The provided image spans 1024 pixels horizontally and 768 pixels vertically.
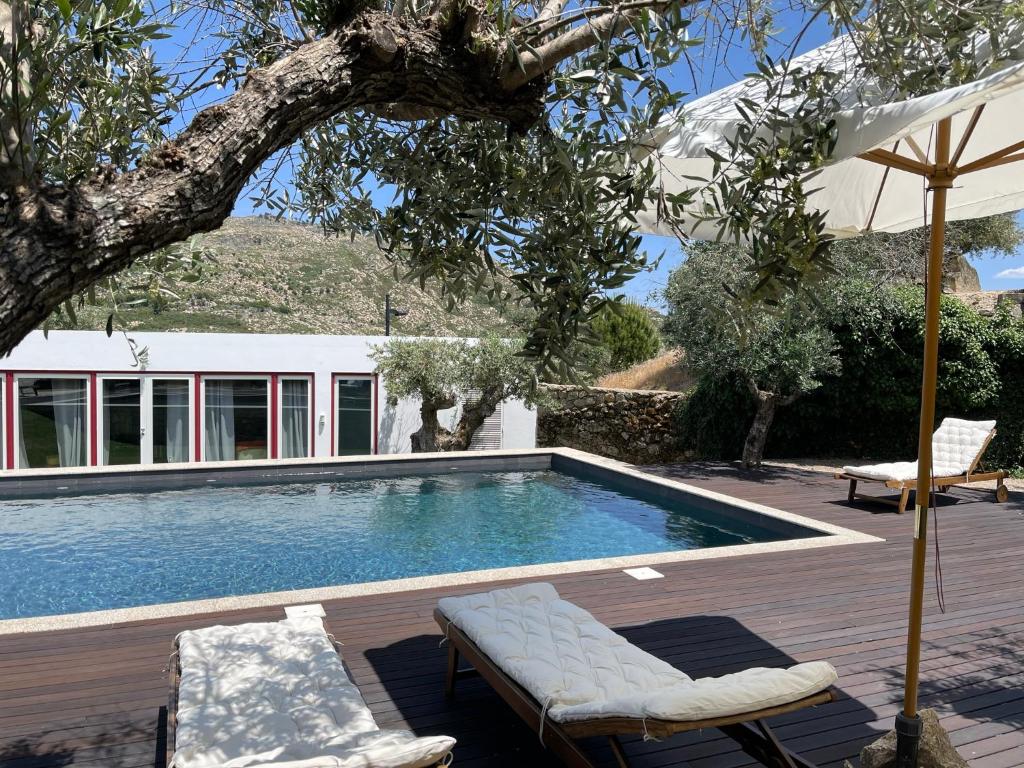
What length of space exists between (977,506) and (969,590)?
3.80 meters

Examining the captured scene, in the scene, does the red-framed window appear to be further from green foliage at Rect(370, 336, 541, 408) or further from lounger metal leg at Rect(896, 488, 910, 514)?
lounger metal leg at Rect(896, 488, 910, 514)

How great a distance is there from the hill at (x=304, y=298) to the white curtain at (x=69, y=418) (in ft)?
76.7

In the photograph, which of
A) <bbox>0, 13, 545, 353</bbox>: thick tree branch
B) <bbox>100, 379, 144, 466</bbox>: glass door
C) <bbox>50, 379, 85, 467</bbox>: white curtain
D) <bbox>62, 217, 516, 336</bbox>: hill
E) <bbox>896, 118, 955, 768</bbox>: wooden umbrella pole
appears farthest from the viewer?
<bbox>62, 217, 516, 336</bbox>: hill

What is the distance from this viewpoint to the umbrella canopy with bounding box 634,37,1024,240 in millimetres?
2350

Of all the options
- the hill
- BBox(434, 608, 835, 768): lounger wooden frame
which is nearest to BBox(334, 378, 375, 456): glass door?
BBox(434, 608, 835, 768): lounger wooden frame

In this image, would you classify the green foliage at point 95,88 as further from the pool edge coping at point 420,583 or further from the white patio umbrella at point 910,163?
the pool edge coping at point 420,583

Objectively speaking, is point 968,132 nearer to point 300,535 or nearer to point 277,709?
point 277,709

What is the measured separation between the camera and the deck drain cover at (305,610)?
509 cm

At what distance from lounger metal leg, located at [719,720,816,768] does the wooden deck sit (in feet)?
1.18

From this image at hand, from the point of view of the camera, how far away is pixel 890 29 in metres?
3.72

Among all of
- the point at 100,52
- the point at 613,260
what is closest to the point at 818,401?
the point at 613,260

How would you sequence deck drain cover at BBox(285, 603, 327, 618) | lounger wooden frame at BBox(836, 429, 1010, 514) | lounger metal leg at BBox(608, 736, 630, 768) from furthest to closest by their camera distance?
lounger wooden frame at BBox(836, 429, 1010, 514)
deck drain cover at BBox(285, 603, 327, 618)
lounger metal leg at BBox(608, 736, 630, 768)

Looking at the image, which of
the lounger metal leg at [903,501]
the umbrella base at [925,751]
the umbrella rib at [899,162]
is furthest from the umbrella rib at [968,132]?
the lounger metal leg at [903,501]

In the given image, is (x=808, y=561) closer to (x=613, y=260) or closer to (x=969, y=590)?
(x=969, y=590)
